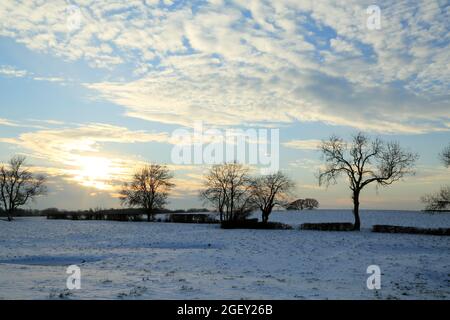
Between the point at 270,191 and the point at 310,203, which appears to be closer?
the point at 270,191

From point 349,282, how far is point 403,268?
608 cm

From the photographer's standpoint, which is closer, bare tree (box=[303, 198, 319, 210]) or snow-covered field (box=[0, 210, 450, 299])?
snow-covered field (box=[0, 210, 450, 299])

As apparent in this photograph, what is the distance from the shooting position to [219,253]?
95.5 ft

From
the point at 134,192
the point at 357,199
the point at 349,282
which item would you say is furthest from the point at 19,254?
the point at 134,192
